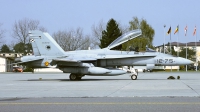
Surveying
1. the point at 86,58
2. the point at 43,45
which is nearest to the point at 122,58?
the point at 86,58

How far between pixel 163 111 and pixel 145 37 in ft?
244

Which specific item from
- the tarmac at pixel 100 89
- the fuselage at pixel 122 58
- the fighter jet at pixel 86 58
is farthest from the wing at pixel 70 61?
the tarmac at pixel 100 89

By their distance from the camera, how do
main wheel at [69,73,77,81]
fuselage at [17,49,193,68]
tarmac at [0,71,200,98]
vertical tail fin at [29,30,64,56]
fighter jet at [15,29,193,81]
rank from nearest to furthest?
1. tarmac at [0,71,200,98]
2. fighter jet at [15,29,193,81]
3. fuselage at [17,49,193,68]
4. vertical tail fin at [29,30,64,56]
5. main wheel at [69,73,77,81]

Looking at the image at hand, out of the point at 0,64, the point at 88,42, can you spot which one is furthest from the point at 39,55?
the point at 88,42

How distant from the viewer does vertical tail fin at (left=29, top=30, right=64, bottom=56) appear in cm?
2768

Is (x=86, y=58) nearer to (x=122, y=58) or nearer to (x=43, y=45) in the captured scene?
(x=122, y=58)

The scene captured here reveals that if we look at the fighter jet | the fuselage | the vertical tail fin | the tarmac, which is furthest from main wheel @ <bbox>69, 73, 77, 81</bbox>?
the tarmac

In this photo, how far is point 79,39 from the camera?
9162cm

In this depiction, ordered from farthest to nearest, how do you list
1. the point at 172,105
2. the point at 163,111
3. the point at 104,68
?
the point at 104,68, the point at 172,105, the point at 163,111

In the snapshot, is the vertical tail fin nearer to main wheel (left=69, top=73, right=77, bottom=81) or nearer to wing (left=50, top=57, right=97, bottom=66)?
wing (left=50, top=57, right=97, bottom=66)

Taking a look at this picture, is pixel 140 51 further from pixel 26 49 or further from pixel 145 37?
pixel 26 49

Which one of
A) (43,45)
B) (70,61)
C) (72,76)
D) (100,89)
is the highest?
(43,45)

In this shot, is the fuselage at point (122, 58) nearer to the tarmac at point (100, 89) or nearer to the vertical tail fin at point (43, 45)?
the vertical tail fin at point (43, 45)

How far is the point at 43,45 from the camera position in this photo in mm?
27688
